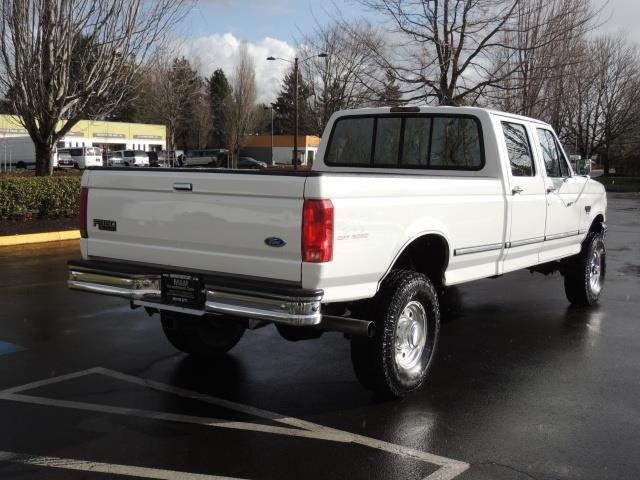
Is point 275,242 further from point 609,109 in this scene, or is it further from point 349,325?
point 609,109

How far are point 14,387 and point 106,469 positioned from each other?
167 cm

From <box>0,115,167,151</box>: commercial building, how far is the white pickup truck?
57580 millimetres

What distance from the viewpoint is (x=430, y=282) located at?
16.3 ft

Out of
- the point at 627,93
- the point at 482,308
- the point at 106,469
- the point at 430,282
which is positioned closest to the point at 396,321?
the point at 430,282

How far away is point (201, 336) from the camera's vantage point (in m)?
5.75

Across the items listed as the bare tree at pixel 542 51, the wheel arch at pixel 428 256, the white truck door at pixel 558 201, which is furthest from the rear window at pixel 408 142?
the bare tree at pixel 542 51

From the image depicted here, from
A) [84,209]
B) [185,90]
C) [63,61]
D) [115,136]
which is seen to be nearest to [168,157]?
[185,90]

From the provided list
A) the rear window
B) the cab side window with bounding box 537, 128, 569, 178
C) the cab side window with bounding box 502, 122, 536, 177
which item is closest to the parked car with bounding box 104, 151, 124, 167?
the rear window

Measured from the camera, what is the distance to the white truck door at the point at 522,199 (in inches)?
237

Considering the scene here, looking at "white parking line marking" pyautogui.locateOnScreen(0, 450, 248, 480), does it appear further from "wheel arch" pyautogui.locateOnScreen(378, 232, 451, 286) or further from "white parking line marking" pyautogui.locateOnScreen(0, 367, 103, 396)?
A: "wheel arch" pyautogui.locateOnScreen(378, 232, 451, 286)

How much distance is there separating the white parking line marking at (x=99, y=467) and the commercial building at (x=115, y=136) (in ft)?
193

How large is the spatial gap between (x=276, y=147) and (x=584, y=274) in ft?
234

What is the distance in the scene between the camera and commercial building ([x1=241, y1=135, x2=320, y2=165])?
74863mm

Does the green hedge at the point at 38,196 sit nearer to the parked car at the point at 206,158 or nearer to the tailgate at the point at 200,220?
the tailgate at the point at 200,220
